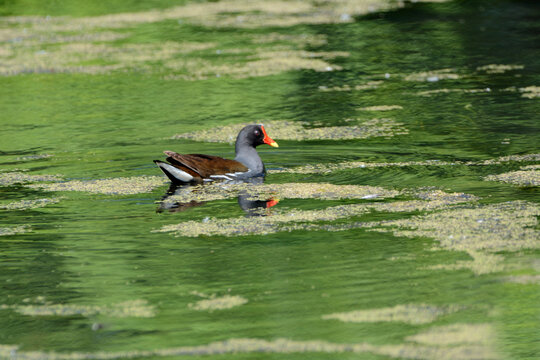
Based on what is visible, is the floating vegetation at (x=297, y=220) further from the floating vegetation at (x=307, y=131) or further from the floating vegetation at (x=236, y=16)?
the floating vegetation at (x=236, y=16)

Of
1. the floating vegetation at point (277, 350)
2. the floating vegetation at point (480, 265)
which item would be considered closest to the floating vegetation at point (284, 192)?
the floating vegetation at point (480, 265)

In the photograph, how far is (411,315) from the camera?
5.30 m

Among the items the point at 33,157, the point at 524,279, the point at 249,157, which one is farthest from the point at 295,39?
the point at 524,279

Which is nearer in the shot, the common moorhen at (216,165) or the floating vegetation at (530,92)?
the common moorhen at (216,165)

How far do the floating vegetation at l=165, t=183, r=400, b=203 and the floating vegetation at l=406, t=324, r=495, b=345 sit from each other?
2.79 meters

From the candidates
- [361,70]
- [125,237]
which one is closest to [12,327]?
[125,237]

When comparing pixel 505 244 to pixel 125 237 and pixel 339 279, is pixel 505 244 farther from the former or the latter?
pixel 125 237

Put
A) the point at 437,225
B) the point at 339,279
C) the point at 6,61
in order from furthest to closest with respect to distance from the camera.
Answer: the point at 6,61
the point at 437,225
the point at 339,279

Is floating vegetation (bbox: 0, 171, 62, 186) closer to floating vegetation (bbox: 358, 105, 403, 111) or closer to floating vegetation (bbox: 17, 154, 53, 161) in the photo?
floating vegetation (bbox: 17, 154, 53, 161)

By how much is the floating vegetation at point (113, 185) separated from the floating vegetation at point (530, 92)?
4991 mm

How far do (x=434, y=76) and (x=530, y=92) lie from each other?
1.67m

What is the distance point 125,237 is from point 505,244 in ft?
8.42

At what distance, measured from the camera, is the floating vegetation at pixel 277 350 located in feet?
15.8

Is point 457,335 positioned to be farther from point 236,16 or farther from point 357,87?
point 236,16
